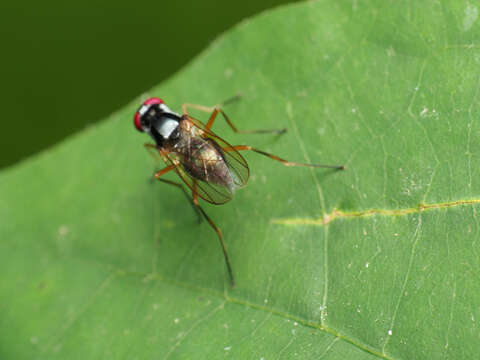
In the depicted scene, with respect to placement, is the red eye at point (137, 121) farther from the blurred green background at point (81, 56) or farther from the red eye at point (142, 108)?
the blurred green background at point (81, 56)

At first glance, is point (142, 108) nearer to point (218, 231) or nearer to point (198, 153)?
point (198, 153)

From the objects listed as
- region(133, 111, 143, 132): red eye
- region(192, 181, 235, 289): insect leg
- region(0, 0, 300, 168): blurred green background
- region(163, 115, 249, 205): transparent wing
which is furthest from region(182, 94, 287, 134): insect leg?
region(0, 0, 300, 168): blurred green background

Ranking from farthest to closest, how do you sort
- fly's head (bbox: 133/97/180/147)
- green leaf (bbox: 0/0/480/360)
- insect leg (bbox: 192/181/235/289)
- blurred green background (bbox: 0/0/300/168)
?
1. blurred green background (bbox: 0/0/300/168)
2. fly's head (bbox: 133/97/180/147)
3. insect leg (bbox: 192/181/235/289)
4. green leaf (bbox: 0/0/480/360)

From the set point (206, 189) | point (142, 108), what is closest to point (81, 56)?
point (142, 108)

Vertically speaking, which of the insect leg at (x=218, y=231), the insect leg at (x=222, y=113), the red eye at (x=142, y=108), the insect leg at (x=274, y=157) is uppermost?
the red eye at (x=142, y=108)

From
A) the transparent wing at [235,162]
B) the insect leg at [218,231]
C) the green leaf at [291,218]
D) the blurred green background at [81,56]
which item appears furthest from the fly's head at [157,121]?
the blurred green background at [81,56]

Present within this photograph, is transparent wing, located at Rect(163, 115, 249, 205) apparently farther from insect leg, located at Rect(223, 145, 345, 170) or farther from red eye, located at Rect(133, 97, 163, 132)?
red eye, located at Rect(133, 97, 163, 132)

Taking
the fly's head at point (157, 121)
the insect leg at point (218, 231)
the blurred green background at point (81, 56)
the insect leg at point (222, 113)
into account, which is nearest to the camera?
the insect leg at point (218, 231)
